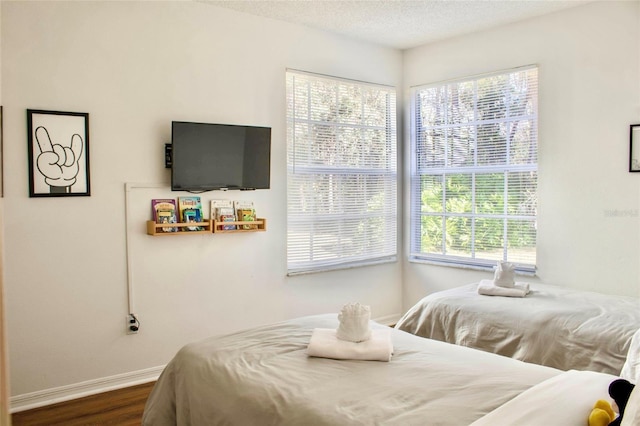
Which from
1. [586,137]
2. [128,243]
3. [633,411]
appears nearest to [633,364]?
[633,411]

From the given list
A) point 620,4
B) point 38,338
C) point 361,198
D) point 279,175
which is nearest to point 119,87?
point 279,175

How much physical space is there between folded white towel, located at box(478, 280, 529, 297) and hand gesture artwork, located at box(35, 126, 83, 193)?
111 inches

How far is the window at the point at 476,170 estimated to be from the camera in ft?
14.2

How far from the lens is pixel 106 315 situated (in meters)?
3.50

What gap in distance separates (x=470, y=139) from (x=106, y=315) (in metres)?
3.27

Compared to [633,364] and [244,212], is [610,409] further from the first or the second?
[244,212]

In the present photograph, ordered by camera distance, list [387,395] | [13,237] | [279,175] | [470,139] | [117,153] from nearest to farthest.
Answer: [387,395]
[13,237]
[117,153]
[279,175]
[470,139]

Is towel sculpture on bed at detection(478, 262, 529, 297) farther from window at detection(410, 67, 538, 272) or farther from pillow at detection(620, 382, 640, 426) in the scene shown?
pillow at detection(620, 382, 640, 426)

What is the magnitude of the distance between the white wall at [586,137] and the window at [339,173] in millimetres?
1240

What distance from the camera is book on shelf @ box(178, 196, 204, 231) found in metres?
3.74

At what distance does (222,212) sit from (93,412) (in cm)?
156

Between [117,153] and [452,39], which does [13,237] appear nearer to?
[117,153]

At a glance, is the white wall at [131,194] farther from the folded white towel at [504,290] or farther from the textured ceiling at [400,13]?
the folded white towel at [504,290]

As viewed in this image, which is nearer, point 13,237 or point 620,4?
point 13,237
